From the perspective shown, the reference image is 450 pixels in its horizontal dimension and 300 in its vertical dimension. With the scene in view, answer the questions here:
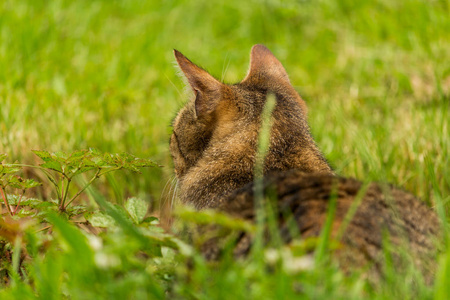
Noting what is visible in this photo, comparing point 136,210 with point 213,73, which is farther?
point 213,73

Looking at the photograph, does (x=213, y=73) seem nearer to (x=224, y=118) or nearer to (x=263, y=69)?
(x=263, y=69)

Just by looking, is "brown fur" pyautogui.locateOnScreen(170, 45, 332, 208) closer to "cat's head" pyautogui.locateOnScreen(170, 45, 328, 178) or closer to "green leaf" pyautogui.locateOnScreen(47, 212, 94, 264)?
"cat's head" pyautogui.locateOnScreen(170, 45, 328, 178)

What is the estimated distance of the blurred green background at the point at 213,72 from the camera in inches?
159

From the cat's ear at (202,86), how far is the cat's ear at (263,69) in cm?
52

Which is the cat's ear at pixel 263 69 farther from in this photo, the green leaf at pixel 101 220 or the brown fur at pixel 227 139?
the green leaf at pixel 101 220

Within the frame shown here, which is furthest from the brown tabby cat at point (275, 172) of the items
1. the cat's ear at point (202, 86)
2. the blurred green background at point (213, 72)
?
the blurred green background at point (213, 72)

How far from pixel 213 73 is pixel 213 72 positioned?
0.46 ft

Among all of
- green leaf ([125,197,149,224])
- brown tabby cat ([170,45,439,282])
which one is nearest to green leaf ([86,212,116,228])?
green leaf ([125,197,149,224])

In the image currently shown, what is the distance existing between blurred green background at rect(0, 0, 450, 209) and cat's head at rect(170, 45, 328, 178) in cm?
26

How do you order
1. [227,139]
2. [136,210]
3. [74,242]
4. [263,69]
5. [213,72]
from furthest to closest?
1. [213,72]
2. [263,69]
3. [227,139]
4. [136,210]
5. [74,242]

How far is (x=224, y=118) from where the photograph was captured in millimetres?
2963

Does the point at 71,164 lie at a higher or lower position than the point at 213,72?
lower

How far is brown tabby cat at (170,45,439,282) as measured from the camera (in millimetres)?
1958

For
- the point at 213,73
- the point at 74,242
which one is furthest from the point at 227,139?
the point at 213,73
